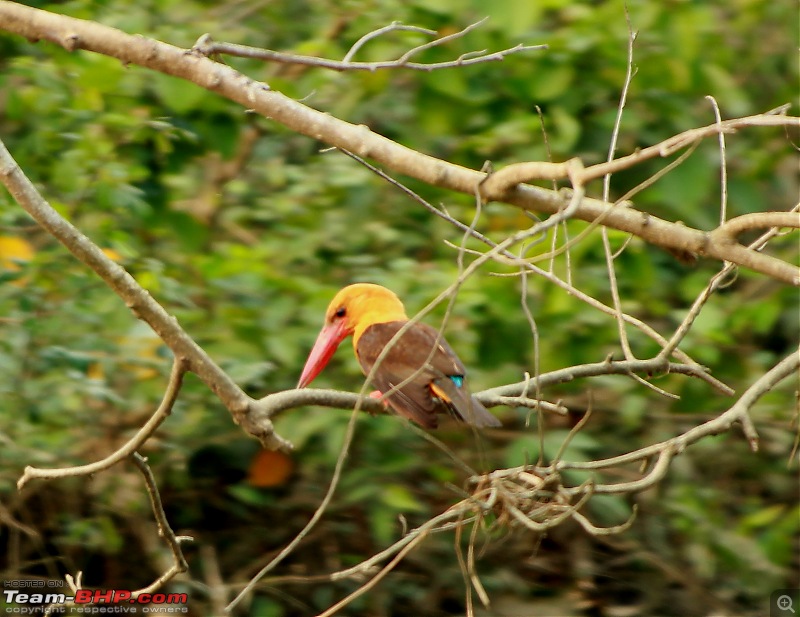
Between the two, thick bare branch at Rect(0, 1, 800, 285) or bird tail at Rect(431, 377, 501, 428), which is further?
bird tail at Rect(431, 377, 501, 428)

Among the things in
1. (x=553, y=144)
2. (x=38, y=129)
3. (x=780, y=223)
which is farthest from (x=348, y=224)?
→ (x=780, y=223)

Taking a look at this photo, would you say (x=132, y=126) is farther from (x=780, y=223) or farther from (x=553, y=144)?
(x=780, y=223)

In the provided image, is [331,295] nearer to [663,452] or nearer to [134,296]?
[134,296]

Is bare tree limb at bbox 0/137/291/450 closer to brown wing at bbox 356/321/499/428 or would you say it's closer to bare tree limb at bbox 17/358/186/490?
bare tree limb at bbox 17/358/186/490

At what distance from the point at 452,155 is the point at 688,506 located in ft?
5.91

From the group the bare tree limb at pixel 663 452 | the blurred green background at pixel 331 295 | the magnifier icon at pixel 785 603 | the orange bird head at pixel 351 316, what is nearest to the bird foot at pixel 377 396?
the orange bird head at pixel 351 316

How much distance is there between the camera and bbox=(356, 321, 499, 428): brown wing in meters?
3.04

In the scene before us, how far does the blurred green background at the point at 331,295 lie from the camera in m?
3.85

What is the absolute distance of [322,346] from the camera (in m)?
3.62

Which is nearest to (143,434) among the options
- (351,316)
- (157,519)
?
(157,519)

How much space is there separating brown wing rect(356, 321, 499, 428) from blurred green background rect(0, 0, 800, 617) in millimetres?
531

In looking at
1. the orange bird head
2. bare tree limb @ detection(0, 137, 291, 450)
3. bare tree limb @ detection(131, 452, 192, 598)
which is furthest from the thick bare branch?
the orange bird head

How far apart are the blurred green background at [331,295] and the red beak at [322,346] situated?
0.68 ft

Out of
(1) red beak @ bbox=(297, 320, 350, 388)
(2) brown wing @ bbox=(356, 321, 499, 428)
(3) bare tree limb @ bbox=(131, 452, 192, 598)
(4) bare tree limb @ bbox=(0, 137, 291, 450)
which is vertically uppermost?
(1) red beak @ bbox=(297, 320, 350, 388)
